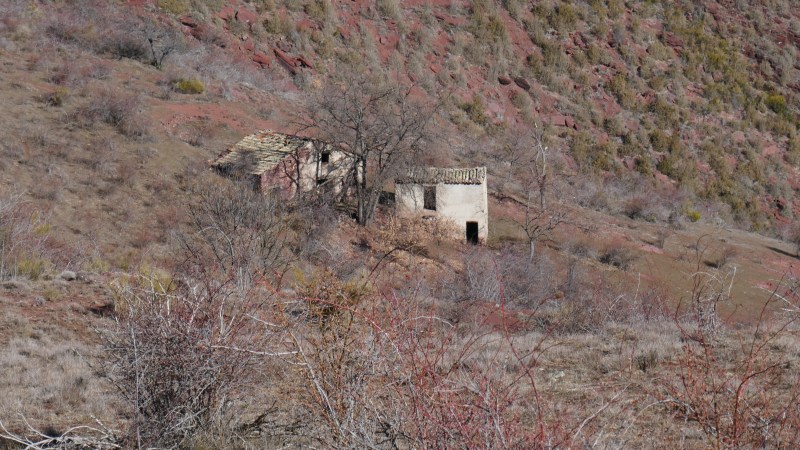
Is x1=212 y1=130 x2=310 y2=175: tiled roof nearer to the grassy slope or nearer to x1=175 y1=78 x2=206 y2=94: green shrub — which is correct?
the grassy slope

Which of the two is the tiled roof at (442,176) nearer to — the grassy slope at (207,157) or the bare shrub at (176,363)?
the grassy slope at (207,157)

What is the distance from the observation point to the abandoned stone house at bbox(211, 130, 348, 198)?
2488cm

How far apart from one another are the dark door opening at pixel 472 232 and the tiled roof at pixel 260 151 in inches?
262

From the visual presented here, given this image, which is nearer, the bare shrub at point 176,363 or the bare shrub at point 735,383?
the bare shrub at point 735,383

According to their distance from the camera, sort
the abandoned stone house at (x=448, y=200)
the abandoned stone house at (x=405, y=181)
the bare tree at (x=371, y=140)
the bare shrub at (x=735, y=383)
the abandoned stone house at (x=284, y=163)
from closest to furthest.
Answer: the bare shrub at (x=735, y=383)
the abandoned stone house at (x=284, y=163)
the bare tree at (x=371, y=140)
the abandoned stone house at (x=405, y=181)
the abandoned stone house at (x=448, y=200)

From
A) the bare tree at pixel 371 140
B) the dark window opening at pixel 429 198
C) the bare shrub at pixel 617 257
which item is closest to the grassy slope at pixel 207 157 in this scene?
the bare shrub at pixel 617 257

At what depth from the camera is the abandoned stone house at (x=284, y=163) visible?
979 inches

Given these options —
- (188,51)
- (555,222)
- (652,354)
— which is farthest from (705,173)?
(652,354)

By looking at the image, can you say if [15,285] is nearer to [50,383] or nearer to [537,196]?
[50,383]

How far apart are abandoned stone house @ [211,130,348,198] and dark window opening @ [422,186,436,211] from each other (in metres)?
3.08

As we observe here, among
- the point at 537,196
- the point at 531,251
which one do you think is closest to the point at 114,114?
the point at 531,251

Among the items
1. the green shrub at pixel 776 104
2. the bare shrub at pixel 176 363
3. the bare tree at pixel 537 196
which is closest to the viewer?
the bare shrub at pixel 176 363

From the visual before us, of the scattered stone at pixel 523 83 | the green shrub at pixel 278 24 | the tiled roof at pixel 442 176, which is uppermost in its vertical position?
the green shrub at pixel 278 24

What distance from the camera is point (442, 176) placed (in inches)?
1083
